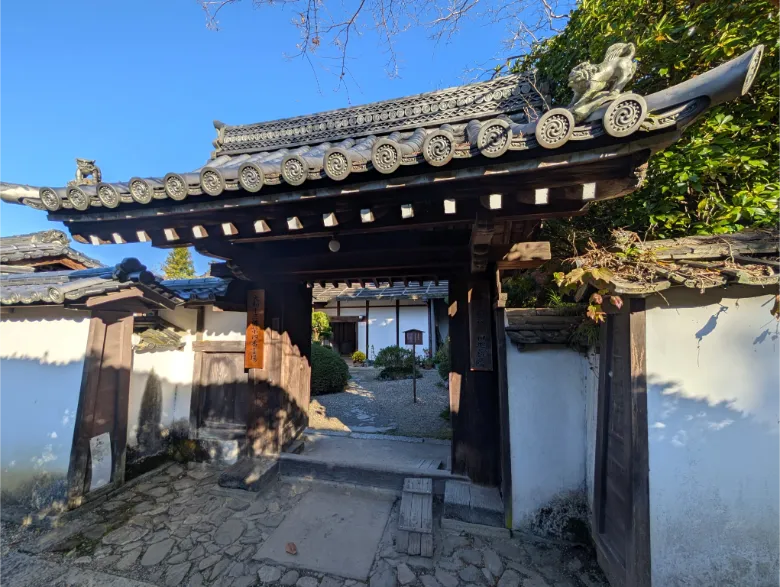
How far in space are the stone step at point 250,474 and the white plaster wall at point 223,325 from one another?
6.25 feet

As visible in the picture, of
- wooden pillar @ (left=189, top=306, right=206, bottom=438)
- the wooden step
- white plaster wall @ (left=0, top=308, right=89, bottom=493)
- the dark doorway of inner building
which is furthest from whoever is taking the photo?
the dark doorway of inner building

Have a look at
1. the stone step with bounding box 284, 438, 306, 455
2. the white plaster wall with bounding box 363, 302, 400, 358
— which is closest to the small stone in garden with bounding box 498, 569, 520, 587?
the stone step with bounding box 284, 438, 306, 455

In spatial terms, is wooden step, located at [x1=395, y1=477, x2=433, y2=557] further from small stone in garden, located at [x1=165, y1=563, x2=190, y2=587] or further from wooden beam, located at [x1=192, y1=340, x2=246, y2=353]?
wooden beam, located at [x1=192, y1=340, x2=246, y2=353]

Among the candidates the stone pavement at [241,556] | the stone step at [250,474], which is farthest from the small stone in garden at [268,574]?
the stone step at [250,474]

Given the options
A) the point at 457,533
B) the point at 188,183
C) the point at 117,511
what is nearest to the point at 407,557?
the point at 457,533

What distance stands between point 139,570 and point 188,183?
3652mm

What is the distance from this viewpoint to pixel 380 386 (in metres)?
12.6

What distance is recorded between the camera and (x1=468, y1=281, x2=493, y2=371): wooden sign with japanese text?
4.04m

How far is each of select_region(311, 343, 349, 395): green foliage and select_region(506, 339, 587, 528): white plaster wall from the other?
8.39 metres

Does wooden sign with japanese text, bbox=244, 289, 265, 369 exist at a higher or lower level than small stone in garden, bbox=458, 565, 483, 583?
higher

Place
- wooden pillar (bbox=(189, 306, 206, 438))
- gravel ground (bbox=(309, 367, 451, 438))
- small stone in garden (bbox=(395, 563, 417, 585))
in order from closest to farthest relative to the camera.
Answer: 1. small stone in garden (bbox=(395, 563, 417, 585))
2. wooden pillar (bbox=(189, 306, 206, 438))
3. gravel ground (bbox=(309, 367, 451, 438))

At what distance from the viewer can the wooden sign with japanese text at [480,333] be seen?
4.04 metres

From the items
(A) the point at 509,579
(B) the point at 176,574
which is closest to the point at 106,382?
(B) the point at 176,574

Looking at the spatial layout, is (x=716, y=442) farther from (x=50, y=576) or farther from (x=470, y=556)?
(x=50, y=576)
